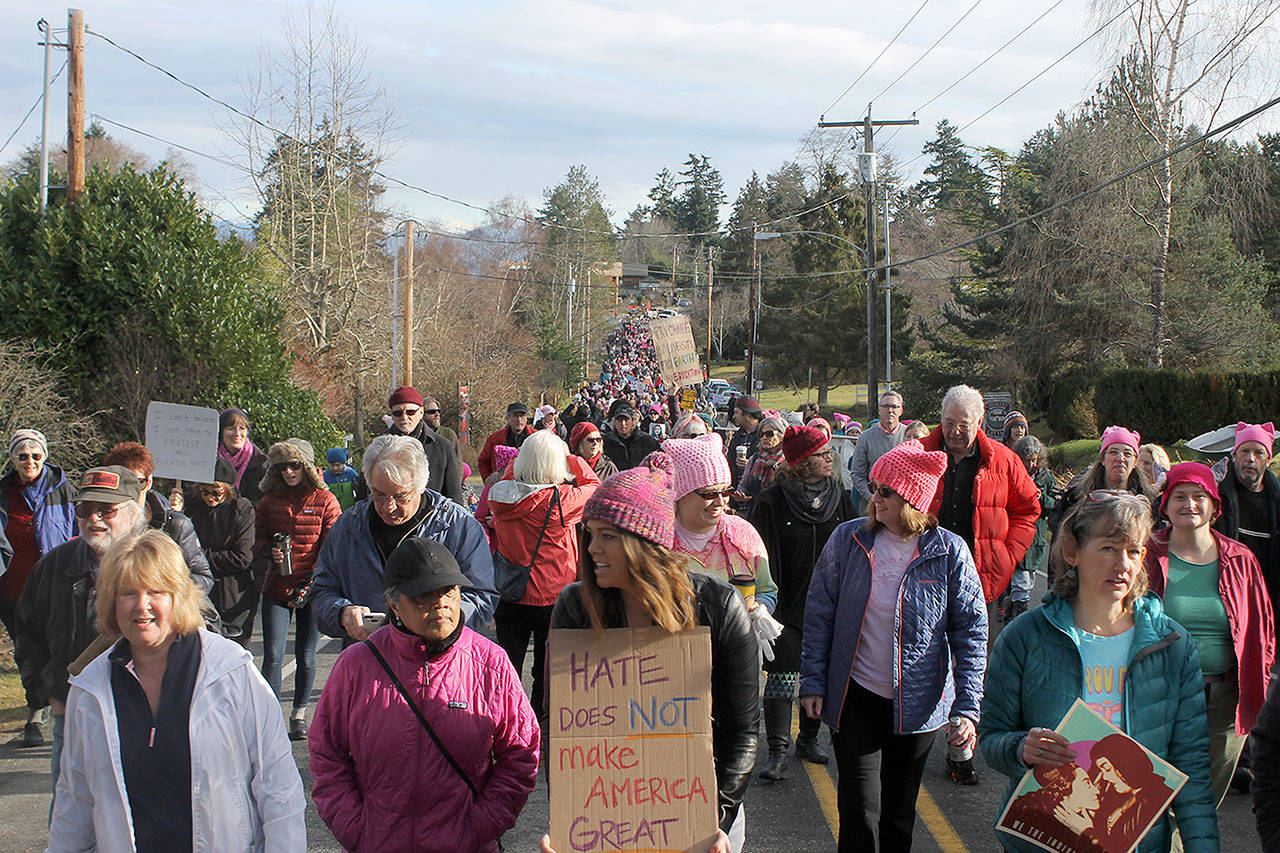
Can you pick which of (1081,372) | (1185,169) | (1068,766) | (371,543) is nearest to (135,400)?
(371,543)

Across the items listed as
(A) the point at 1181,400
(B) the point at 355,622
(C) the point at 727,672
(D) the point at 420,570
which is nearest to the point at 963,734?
(C) the point at 727,672

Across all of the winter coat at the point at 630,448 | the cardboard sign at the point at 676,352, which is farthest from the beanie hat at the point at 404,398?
the cardboard sign at the point at 676,352

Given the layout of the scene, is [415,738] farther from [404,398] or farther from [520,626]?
[404,398]

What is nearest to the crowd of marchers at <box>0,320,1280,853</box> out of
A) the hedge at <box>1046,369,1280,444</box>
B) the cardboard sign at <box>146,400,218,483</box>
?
the cardboard sign at <box>146,400,218,483</box>

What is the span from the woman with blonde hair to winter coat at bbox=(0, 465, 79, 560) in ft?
16.4

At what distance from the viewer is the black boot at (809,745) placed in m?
6.23

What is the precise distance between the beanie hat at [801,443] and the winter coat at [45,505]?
4.35 metres

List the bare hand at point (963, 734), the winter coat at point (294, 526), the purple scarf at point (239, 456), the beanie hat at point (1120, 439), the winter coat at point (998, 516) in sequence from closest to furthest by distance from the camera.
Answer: the bare hand at point (963, 734) < the winter coat at point (998, 516) < the winter coat at point (294, 526) < the beanie hat at point (1120, 439) < the purple scarf at point (239, 456)

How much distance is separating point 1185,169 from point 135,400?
2611 cm

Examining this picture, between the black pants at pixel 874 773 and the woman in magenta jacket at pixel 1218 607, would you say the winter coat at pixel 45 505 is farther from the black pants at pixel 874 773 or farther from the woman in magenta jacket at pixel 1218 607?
the woman in magenta jacket at pixel 1218 607

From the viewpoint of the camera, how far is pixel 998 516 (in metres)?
6.03

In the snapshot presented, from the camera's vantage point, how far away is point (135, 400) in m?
14.7

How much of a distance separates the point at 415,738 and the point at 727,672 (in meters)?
0.90

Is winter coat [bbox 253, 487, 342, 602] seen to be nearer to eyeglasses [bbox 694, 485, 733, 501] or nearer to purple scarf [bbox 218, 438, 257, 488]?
purple scarf [bbox 218, 438, 257, 488]
